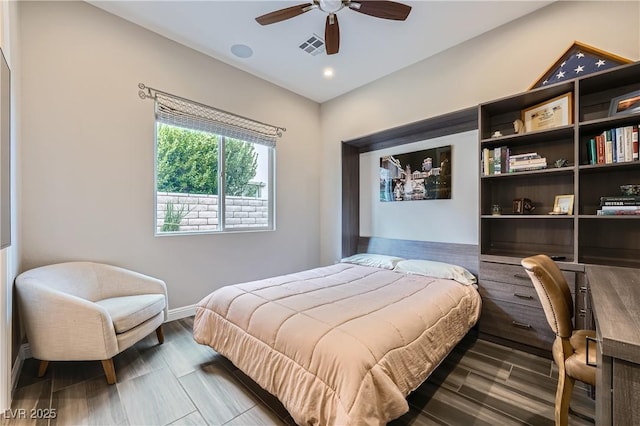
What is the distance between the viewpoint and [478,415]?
1.61 metres

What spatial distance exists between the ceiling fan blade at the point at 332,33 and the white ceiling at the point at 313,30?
1.03 feet

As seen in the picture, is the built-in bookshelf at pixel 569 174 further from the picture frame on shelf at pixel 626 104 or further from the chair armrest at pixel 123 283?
the chair armrest at pixel 123 283

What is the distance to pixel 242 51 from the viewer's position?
3193 mm

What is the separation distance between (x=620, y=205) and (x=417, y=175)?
69.8 inches

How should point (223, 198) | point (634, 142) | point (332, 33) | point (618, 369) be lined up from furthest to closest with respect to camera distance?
point (223, 198)
point (332, 33)
point (634, 142)
point (618, 369)

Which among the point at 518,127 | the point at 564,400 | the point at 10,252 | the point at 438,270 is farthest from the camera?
the point at 438,270

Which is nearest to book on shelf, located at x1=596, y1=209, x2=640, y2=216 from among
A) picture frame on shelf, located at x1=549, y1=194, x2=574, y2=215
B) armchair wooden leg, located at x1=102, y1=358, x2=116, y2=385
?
picture frame on shelf, located at x1=549, y1=194, x2=574, y2=215

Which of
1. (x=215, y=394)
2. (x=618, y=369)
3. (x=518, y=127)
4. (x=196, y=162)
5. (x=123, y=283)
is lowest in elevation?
(x=215, y=394)

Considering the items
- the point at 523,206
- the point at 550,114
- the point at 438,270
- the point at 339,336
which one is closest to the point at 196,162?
the point at 339,336

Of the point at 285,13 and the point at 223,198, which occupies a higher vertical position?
the point at 285,13

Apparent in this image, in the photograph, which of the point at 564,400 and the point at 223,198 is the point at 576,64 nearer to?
the point at 564,400

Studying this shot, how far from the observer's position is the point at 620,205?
1.98m

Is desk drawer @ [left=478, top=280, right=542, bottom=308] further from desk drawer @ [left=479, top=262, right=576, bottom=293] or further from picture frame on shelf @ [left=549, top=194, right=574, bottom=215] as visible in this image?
picture frame on shelf @ [left=549, top=194, right=574, bottom=215]

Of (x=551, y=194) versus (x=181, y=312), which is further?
(x=181, y=312)
